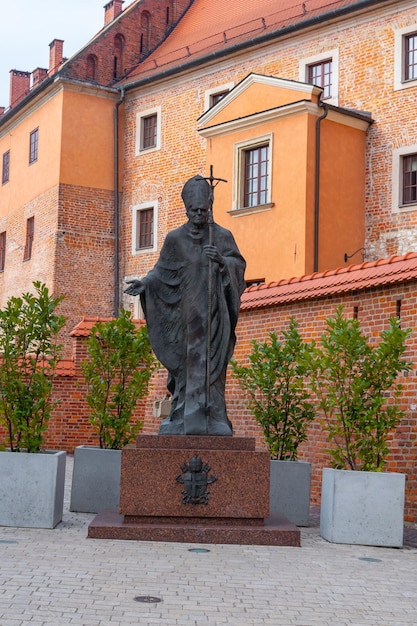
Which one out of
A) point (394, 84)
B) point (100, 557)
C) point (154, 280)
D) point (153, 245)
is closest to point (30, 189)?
point (153, 245)

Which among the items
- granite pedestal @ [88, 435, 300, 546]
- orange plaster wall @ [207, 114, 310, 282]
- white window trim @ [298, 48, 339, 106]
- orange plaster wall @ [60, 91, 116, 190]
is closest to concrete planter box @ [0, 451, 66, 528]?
granite pedestal @ [88, 435, 300, 546]

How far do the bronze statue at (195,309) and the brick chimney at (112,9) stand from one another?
92.2 ft

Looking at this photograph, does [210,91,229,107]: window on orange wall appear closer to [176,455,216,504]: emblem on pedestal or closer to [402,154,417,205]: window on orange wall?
[402,154,417,205]: window on orange wall

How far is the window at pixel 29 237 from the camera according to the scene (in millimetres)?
33125

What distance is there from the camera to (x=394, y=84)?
2338 cm

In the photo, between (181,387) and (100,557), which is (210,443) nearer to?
(181,387)

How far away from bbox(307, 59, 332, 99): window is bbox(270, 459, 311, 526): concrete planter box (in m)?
16.4

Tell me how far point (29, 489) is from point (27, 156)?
26291 mm

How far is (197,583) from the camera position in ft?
21.3

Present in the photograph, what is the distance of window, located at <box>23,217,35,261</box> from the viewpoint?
33125 mm

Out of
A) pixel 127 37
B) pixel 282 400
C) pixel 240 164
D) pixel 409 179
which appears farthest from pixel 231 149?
pixel 282 400

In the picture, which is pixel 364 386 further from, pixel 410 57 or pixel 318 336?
pixel 410 57

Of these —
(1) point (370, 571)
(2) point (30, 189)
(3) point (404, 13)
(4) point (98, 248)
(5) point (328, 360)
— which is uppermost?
(3) point (404, 13)

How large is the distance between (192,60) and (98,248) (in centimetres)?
677
